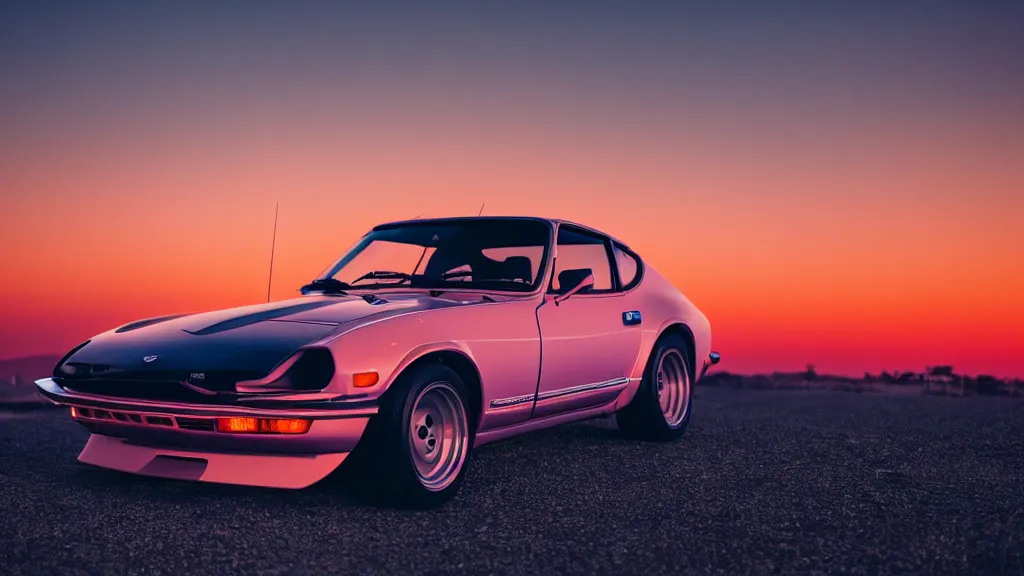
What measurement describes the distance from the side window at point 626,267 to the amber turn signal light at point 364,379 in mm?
2946

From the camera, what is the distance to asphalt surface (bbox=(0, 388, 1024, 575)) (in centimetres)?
349

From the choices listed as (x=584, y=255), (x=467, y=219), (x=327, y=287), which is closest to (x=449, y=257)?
(x=467, y=219)

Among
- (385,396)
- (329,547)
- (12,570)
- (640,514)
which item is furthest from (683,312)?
(12,570)

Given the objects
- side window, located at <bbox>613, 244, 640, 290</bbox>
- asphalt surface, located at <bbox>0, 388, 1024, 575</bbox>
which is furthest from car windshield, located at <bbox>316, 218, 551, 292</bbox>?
asphalt surface, located at <bbox>0, 388, 1024, 575</bbox>

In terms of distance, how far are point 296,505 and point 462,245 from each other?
2195mm

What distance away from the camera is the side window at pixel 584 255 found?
6.11m

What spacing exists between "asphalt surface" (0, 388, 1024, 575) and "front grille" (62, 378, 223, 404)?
54 centimetres

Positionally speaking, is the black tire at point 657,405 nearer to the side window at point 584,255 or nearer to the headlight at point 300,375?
the side window at point 584,255

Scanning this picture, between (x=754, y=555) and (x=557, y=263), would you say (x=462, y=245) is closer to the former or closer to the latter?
(x=557, y=263)

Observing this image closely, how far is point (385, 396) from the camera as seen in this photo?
418cm

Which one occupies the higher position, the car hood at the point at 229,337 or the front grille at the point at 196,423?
the car hood at the point at 229,337

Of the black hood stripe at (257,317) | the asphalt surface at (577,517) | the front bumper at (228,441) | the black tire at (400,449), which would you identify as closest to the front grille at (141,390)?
the front bumper at (228,441)

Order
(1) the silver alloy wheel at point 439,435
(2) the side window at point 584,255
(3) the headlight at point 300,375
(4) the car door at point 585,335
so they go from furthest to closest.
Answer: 1. (2) the side window at point 584,255
2. (4) the car door at point 585,335
3. (1) the silver alloy wheel at point 439,435
4. (3) the headlight at point 300,375

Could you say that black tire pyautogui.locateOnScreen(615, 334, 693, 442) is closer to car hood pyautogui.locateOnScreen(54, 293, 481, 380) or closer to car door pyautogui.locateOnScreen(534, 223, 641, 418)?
car door pyautogui.locateOnScreen(534, 223, 641, 418)
